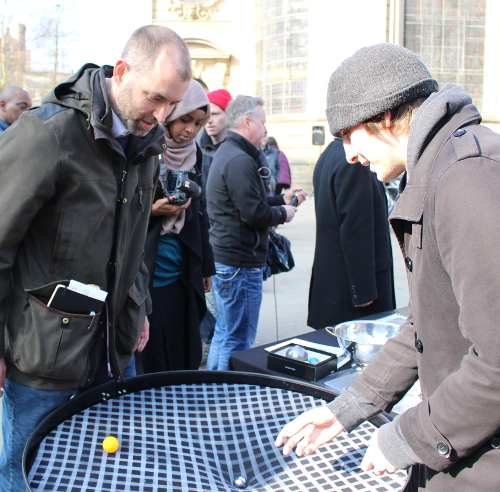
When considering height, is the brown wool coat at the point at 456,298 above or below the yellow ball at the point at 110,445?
above

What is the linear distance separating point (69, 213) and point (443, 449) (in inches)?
44.6

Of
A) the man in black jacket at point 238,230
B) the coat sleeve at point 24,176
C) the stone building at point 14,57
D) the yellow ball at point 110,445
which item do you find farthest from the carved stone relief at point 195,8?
the yellow ball at point 110,445

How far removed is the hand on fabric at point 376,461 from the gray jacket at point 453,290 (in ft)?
0.07

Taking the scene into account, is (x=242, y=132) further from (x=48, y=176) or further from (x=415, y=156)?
(x=415, y=156)

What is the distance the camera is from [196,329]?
2760 millimetres

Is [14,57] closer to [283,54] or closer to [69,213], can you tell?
[283,54]

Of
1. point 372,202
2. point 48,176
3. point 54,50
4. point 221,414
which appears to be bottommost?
point 221,414

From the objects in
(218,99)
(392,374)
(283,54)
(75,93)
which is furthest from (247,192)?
(283,54)

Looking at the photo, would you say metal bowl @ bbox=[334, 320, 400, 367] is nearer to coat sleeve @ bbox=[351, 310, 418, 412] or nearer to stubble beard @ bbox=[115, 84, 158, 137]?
coat sleeve @ bbox=[351, 310, 418, 412]

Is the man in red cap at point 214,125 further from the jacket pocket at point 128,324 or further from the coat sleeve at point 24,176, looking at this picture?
the coat sleeve at point 24,176

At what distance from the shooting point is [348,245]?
2.93 m

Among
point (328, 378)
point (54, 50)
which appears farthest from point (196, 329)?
point (54, 50)

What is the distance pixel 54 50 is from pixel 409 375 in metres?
20.7

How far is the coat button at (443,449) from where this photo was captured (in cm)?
98
